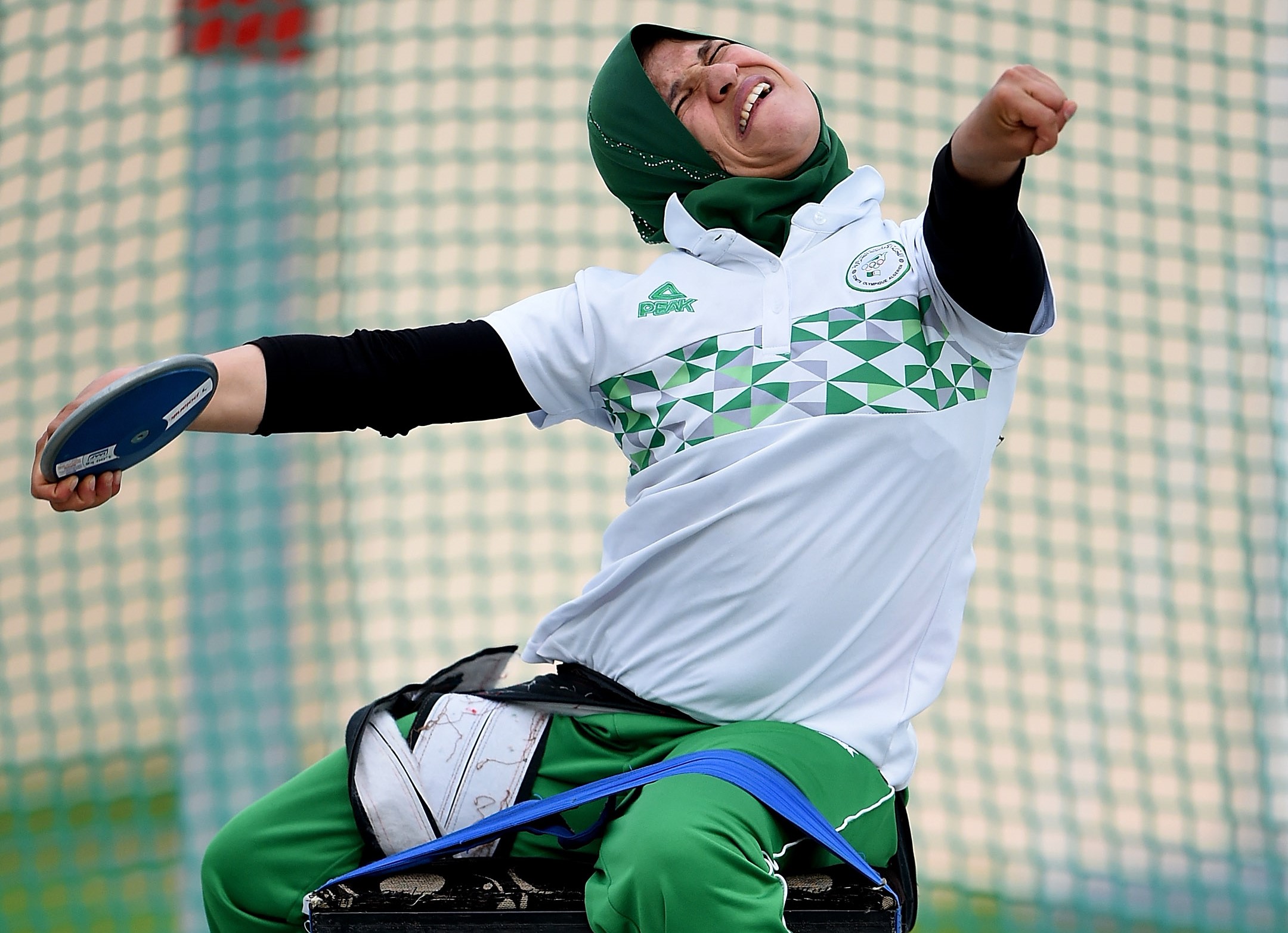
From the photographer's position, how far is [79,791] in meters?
2.98

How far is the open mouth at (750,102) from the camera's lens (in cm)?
132

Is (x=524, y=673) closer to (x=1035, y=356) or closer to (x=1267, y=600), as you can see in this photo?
(x=1035, y=356)

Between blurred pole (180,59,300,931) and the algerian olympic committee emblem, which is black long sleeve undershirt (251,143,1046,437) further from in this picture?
blurred pole (180,59,300,931)

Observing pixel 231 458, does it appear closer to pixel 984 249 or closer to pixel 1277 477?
pixel 984 249

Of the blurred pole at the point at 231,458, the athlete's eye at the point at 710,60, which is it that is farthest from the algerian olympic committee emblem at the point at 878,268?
the blurred pole at the point at 231,458

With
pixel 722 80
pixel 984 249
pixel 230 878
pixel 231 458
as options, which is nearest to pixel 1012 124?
pixel 984 249

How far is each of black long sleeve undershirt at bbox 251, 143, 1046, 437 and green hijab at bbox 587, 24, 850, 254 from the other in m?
0.17

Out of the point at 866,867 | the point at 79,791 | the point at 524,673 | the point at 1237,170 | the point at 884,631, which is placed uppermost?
the point at 1237,170

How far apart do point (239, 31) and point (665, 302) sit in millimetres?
1728

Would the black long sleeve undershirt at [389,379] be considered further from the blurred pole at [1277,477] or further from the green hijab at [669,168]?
the blurred pole at [1277,477]

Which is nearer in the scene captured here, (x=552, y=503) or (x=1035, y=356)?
(x=1035, y=356)

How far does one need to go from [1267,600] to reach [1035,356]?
0.67 metres

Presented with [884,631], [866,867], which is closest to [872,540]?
[884,631]

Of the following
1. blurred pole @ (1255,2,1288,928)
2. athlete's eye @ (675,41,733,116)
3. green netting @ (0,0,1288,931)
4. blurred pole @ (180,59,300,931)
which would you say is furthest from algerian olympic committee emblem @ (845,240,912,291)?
blurred pole @ (1255,2,1288,928)
